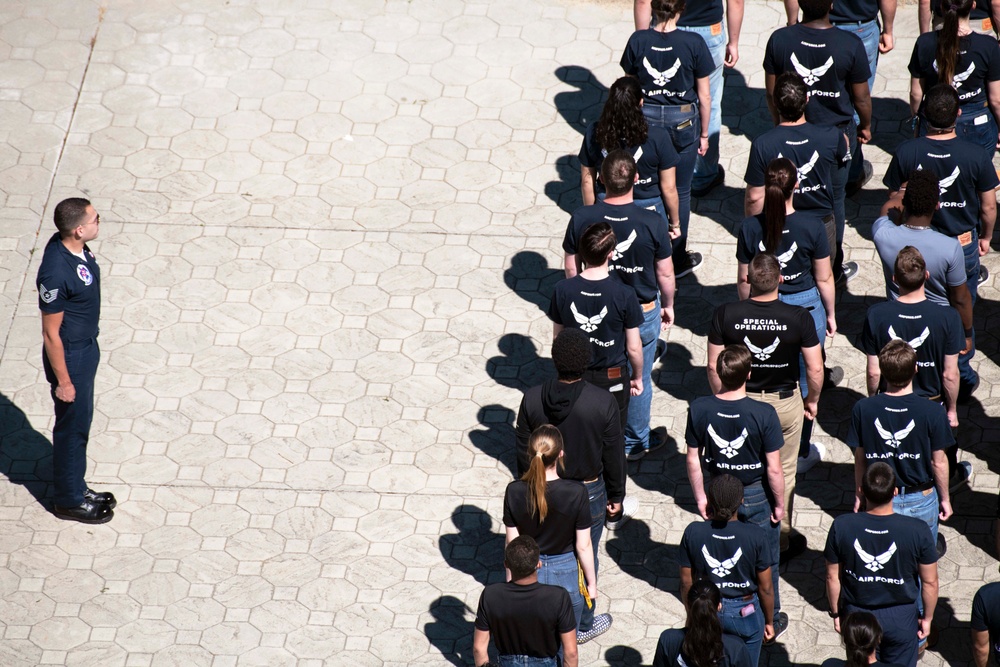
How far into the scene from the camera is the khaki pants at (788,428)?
28.2 feet

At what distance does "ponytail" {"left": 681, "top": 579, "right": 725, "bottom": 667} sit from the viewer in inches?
267

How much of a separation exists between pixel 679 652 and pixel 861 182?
6012mm

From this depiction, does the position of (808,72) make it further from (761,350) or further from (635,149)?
(761,350)

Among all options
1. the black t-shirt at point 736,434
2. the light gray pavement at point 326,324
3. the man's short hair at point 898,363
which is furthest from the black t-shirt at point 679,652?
the man's short hair at point 898,363

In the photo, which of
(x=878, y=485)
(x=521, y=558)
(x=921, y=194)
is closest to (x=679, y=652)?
(x=521, y=558)

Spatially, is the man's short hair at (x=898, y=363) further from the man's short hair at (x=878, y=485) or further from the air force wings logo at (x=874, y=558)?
the air force wings logo at (x=874, y=558)

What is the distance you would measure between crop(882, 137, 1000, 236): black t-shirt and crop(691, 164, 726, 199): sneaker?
2379 mm

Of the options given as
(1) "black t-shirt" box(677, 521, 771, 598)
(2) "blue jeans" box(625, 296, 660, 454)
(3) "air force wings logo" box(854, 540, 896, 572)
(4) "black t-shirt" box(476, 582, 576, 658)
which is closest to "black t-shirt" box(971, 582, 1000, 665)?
(3) "air force wings logo" box(854, 540, 896, 572)

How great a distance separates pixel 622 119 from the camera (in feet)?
31.2

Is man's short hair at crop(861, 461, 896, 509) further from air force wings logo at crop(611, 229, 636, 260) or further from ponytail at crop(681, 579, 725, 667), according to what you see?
air force wings logo at crop(611, 229, 636, 260)

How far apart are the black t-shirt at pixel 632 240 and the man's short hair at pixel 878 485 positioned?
2.24m

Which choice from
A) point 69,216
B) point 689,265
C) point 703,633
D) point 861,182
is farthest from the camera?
point 861,182

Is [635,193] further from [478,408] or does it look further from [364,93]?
[364,93]

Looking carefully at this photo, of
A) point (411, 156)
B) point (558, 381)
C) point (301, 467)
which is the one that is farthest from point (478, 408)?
point (411, 156)
